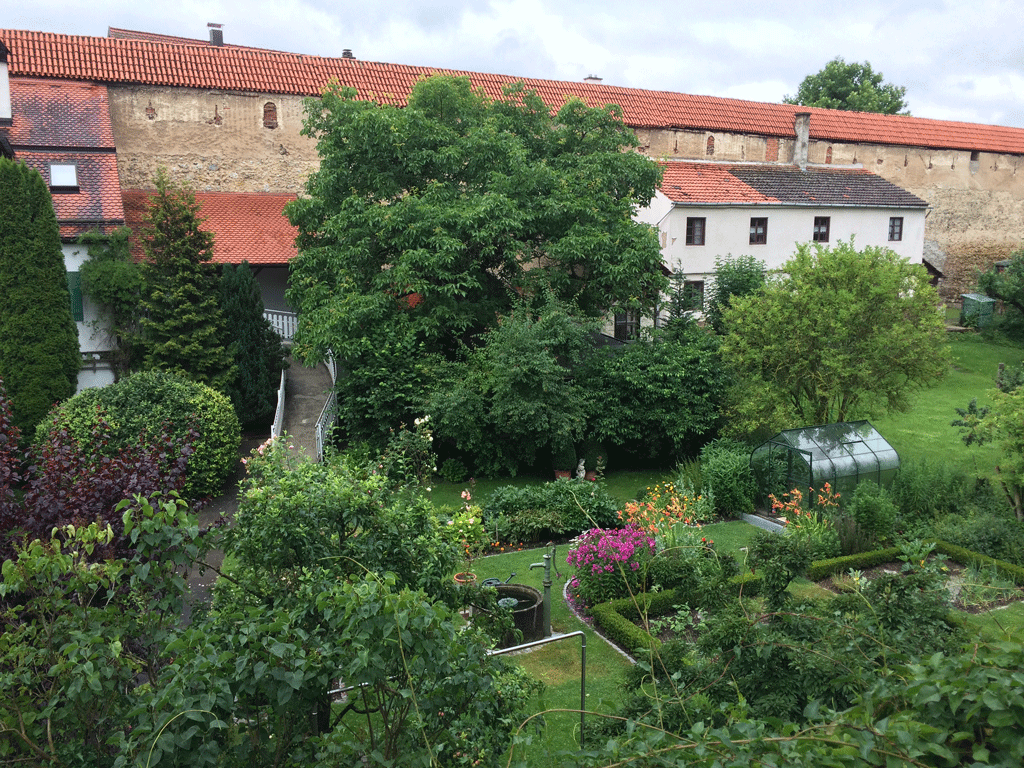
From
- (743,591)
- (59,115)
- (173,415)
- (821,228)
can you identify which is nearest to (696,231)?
(821,228)

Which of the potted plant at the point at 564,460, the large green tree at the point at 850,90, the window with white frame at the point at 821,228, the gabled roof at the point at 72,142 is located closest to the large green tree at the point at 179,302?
the gabled roof at the point at 72,142

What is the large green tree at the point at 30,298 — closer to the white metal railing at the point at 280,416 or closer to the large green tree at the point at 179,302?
the large green tree at the point at 179,302

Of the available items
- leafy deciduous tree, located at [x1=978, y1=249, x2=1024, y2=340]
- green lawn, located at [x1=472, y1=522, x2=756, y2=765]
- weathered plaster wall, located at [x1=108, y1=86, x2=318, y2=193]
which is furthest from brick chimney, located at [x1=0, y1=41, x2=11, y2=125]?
leafy deciduous tree, located at [x1=978, y1=249, x2=1024, y2=340]

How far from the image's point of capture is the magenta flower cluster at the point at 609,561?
10977 millimetres

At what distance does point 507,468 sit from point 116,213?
10927mm

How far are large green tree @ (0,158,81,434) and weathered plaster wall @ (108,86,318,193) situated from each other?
24.1ft

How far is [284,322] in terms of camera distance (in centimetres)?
2241

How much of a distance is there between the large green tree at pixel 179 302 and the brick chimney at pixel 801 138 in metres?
23.4

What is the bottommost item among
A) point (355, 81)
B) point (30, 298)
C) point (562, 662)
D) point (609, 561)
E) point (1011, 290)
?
point (562, 662)

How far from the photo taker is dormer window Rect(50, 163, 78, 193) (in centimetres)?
1947

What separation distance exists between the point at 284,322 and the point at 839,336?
14.2 m

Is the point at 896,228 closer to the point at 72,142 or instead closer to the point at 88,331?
the point at 88,331

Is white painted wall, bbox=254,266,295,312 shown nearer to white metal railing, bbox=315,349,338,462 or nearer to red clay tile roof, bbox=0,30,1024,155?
white metal railing, bbox=315,349,338,462

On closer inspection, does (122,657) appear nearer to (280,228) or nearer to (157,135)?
(280,228)
